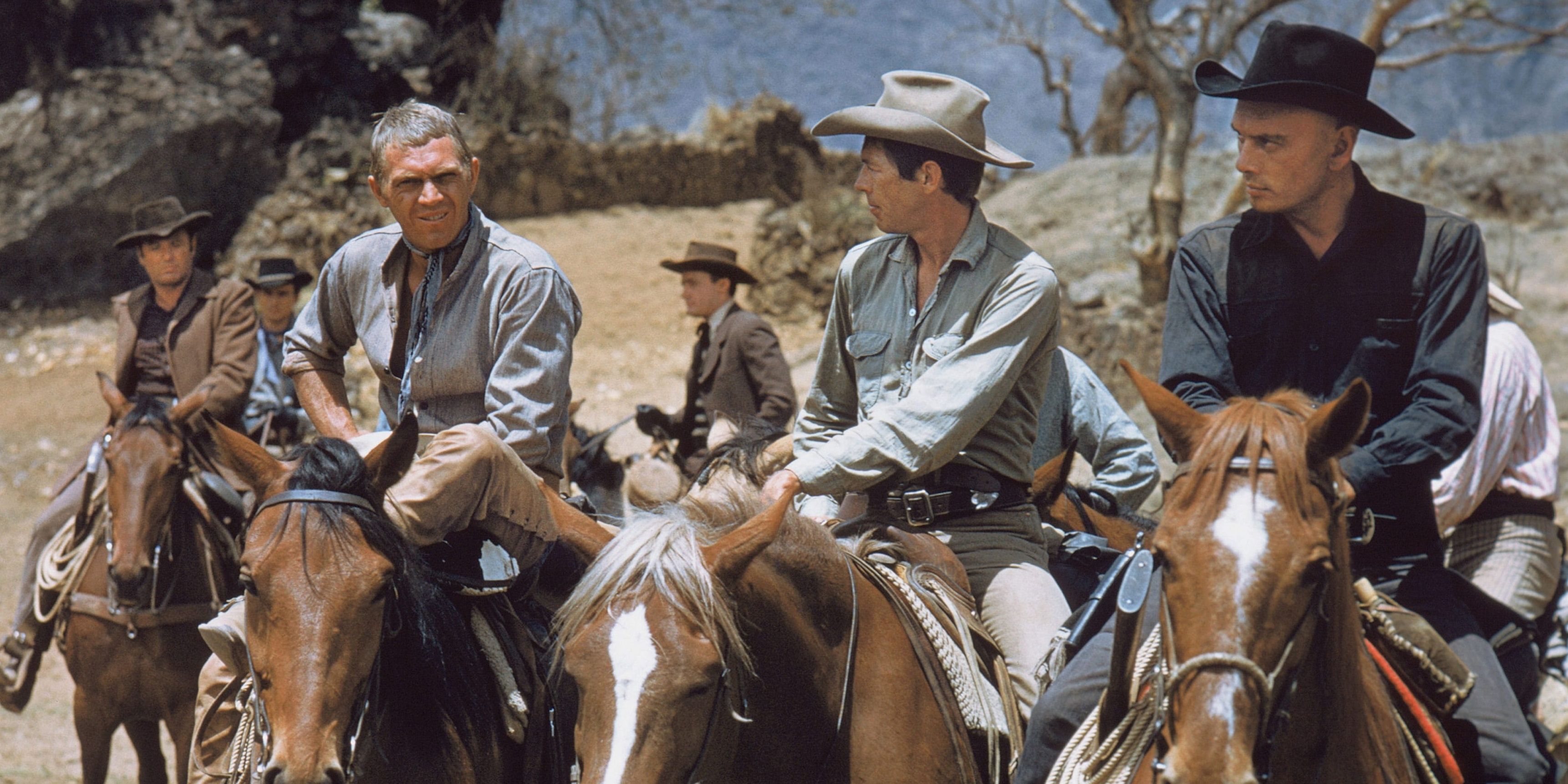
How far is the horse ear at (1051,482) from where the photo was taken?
485cm

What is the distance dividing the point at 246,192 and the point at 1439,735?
17192 mm

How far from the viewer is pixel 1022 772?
11.0 ft

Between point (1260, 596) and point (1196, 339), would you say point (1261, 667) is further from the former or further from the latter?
point (1196, 339)

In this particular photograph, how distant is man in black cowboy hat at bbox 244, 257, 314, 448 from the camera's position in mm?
7793

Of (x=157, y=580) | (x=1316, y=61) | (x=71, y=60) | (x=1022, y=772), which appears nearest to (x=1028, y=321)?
(x=1316, y=61)

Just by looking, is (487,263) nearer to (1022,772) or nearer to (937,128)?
(937,128)

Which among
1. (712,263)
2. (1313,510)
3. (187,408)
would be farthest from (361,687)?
(712,263)

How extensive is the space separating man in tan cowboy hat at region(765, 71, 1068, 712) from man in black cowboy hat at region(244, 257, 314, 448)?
4661 millimetres

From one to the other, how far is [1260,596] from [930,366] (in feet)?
5.33

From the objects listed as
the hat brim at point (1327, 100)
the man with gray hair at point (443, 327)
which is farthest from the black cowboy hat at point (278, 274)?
the hat brim at point (1327, 100)

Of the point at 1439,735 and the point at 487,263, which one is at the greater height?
the point at 487,263

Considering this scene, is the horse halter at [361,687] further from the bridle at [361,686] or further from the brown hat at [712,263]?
the brown hat at [712,263]

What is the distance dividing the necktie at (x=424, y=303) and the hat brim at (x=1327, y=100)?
209 cm

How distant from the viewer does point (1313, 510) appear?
2520 millimetres
